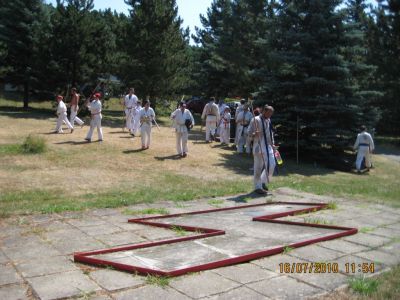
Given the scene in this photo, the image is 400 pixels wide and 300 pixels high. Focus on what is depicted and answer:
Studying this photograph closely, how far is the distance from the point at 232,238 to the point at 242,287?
1820 millimetres

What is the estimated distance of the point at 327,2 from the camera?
1833 cm

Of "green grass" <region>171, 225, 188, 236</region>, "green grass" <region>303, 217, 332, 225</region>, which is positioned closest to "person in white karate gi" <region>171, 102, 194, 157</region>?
"green grass" <region>303, 217, 332, 225</region>

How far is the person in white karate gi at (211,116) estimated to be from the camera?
20.3 meters

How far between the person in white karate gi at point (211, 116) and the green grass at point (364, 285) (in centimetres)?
1545

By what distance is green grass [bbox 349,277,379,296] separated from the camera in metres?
4.88

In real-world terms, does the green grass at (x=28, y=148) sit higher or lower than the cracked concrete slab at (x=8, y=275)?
higher

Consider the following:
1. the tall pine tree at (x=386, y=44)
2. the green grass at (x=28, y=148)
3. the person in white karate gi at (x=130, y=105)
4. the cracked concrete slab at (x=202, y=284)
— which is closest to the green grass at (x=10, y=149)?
the green grass at (x=28, y=148)

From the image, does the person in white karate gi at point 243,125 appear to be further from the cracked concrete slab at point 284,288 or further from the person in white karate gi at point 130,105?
the cracked concrete slab at point 284,288

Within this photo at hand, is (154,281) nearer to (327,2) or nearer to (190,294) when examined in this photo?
(190,294)

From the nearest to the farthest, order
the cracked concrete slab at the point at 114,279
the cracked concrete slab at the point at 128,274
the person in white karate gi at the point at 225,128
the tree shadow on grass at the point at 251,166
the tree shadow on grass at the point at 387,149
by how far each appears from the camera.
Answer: the cracked concrete slab at the point at 128,274
the cracked concrete slab at the point at 114,279
the tree shadow on grass at the point at 251,166
the person in white karate gi at the point at 225,128
the tree shadow on grass at the point at 387,149

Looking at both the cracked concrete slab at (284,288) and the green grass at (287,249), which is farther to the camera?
the green grass at (287,249)

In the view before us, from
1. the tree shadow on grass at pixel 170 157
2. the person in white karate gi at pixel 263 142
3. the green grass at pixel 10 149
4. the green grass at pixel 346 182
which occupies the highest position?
the person in white karate gi at pixel 263 142

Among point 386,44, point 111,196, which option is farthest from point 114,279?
point 386,44

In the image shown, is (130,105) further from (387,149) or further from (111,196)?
(387,149)
